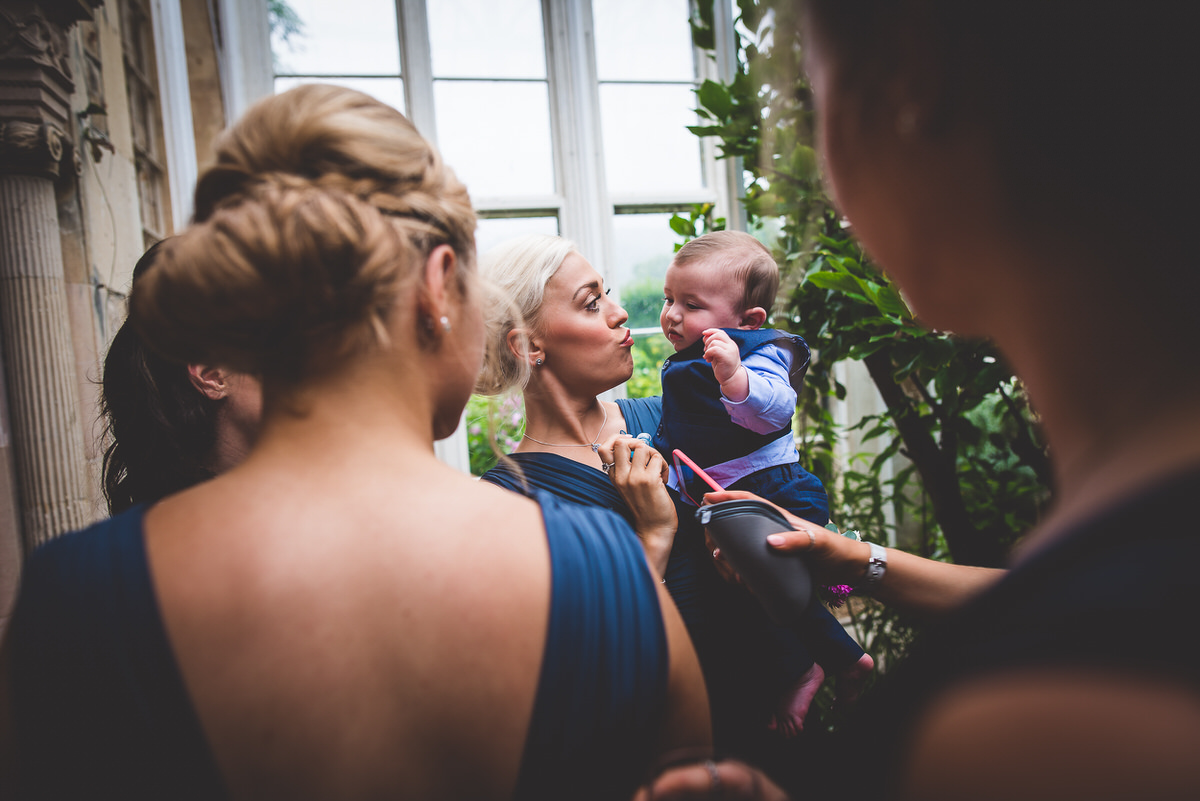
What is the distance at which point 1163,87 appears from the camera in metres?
0.31

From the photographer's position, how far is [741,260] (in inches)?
65.5

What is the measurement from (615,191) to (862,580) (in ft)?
8.86

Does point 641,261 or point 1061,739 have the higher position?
point 641,261

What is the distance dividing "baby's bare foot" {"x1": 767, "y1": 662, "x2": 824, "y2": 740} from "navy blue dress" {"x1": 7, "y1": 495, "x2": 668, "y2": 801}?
932mm

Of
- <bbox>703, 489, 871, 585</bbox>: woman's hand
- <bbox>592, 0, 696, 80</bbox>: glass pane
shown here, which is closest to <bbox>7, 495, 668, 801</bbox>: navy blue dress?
<bbox>703, 489, 871, 585</bbox>: woman's hand

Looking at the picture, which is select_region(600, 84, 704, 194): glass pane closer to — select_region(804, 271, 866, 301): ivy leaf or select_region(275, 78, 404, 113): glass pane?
select_region(275, 78, 404, 113): glass pane

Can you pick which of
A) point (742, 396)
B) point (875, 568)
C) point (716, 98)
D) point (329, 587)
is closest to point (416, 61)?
point (716, 98)

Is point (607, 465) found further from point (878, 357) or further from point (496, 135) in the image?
point (496, 135)

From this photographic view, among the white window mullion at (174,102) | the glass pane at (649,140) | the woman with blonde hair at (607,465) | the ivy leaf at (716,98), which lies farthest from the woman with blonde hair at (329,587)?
the glass pane at (649,140)

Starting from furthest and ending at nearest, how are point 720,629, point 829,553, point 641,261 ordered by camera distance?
point 641,261, point 720,629, point 829,553

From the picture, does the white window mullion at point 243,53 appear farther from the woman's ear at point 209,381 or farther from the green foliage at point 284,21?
the woman's ear at point 209,381

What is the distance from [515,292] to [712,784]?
1.34 metres

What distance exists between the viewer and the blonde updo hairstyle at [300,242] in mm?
630

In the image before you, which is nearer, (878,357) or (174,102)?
(878,357)
